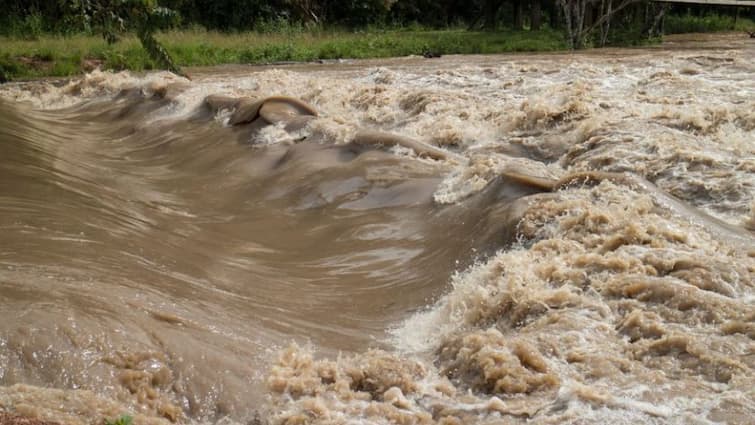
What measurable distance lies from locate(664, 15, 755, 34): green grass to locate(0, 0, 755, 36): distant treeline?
0.55 m

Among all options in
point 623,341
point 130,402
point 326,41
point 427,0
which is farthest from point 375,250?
point 427,0

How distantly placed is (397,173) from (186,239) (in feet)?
7.91

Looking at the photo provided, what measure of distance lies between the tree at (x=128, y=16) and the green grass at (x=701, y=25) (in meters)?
21.8

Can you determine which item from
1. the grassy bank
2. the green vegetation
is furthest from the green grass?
the green vegetation

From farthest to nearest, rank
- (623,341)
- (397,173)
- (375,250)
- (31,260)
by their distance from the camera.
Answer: (397,173)
(375,250)
(31,260)
(623,341)

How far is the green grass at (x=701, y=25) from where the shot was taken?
2817cm

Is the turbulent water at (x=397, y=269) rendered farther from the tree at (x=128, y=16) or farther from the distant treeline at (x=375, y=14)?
the distant treeline at (x=375, y=14)

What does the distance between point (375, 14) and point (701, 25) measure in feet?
38.2

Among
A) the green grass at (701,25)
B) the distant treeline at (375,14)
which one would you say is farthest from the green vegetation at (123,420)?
the green grass at (701,25)

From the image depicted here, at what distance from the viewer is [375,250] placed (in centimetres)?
670

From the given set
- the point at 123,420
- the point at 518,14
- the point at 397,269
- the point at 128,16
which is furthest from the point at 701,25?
the point at 123,420

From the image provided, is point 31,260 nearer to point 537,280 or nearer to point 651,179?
point 537,280

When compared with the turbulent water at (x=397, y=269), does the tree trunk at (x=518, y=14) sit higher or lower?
higher

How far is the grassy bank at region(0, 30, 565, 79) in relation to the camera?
800 inches
